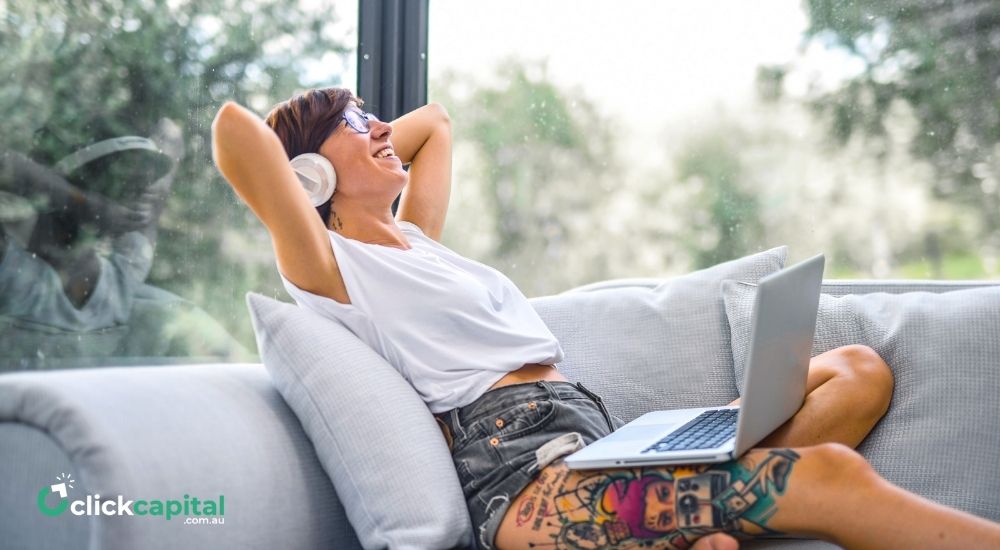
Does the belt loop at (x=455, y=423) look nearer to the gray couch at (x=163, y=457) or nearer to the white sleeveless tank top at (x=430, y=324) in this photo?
the white sleeveless tank top at (x=430, y=324)

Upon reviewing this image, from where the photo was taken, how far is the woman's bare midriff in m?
1.59

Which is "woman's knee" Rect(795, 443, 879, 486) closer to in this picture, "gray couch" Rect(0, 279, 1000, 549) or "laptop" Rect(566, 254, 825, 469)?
"laptop" Rect(566, 254, 825, 469)

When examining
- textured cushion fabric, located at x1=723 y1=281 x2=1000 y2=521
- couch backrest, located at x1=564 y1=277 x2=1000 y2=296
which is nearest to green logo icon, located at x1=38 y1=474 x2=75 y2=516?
textured cushion fabric, located at x1=723 y1=281 x2=1000 y2=521

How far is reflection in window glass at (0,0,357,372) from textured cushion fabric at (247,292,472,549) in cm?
49

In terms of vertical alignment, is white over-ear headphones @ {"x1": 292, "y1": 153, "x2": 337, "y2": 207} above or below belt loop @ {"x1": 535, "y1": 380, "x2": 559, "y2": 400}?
above

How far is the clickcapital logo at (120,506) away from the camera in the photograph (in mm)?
1087

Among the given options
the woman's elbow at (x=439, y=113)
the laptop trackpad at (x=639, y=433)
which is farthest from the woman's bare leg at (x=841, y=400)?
the woman's elbow at (x=439, y=113)

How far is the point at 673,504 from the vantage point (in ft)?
4.16

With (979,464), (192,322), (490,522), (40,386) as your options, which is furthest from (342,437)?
(979,464)

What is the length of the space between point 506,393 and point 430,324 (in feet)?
0.63

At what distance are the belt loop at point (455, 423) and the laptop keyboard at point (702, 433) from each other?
35cm

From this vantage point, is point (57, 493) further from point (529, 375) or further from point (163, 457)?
point (529, 375)

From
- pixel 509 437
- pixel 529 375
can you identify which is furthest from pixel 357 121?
pixel 509 437

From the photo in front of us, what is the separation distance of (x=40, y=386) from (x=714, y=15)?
2.33 meters
